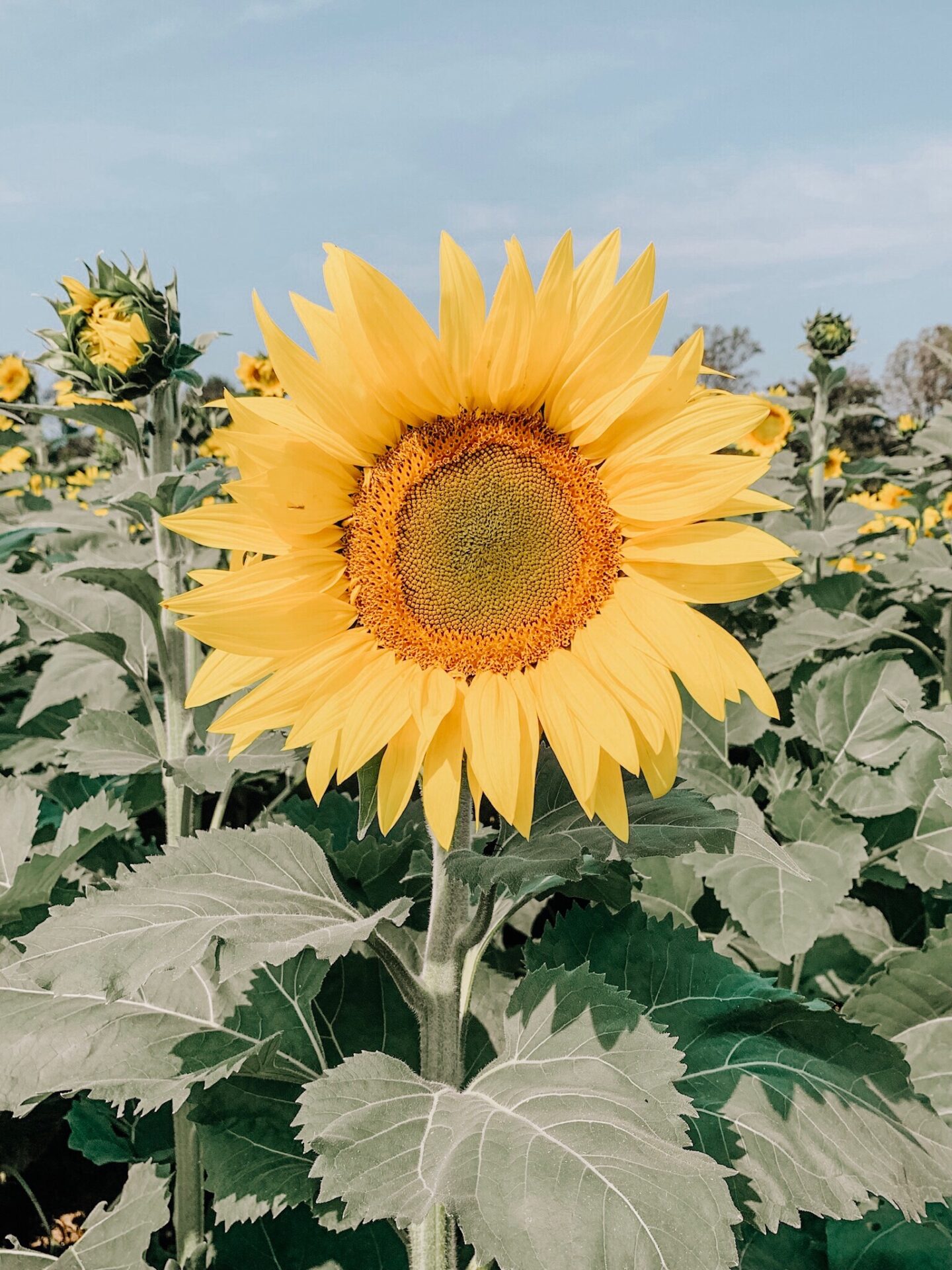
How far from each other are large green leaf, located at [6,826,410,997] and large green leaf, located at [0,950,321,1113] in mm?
129

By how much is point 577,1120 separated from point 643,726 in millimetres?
497

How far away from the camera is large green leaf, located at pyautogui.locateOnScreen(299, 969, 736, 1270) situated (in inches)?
42.1

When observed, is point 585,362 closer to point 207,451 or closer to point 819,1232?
point 819,1232

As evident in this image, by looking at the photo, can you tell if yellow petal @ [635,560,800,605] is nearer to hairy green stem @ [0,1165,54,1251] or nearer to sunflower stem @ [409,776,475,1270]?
sunflower stem @ [409,776,475,1270]

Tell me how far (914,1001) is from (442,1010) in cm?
108

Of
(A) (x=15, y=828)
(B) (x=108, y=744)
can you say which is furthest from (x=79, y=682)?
(A) (x=15, y=828)

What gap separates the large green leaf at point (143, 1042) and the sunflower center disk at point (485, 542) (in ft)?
2.08

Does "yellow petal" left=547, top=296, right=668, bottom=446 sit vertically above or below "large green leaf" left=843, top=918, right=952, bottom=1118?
above

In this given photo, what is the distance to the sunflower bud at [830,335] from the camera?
4836mm

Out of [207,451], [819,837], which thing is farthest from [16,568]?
[819,837]

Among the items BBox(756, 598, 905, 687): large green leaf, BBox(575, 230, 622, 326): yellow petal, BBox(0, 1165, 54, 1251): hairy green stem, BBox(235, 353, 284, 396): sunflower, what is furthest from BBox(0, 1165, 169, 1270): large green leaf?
BBox(235, 353, 284, 396): sunflower

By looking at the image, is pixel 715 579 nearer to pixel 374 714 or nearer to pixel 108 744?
pixel 374 714

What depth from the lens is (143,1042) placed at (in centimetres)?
157

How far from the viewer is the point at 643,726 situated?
1331 mm
